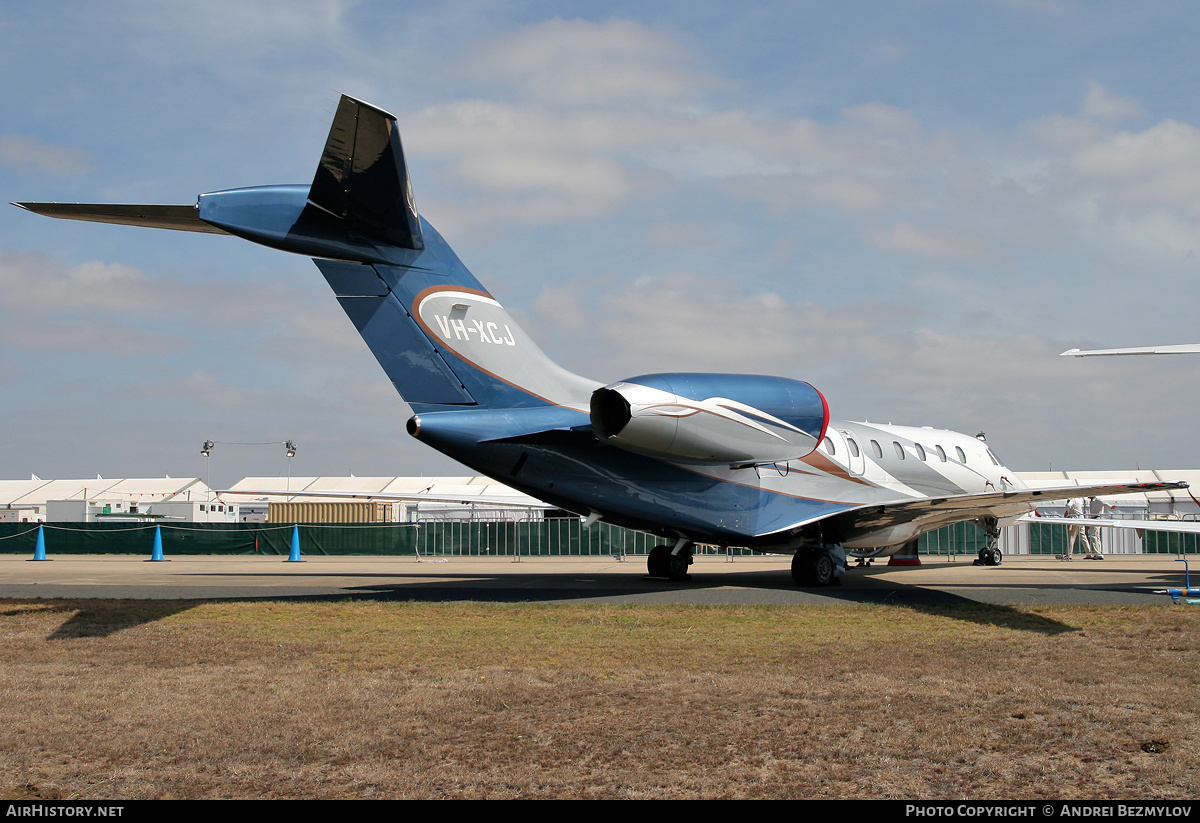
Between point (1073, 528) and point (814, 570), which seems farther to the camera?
point (1073, 528)

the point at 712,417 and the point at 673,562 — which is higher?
the point at 712,417

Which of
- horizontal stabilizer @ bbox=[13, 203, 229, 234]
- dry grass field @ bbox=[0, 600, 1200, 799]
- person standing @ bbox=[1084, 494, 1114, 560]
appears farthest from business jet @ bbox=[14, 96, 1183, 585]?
person standing @ bbox=[1084, 494, 1114, 560]

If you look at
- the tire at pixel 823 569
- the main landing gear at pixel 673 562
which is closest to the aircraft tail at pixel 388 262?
the main landing gear at pixel 673 562

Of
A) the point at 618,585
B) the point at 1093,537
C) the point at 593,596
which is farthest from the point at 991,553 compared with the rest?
the point at 593,596

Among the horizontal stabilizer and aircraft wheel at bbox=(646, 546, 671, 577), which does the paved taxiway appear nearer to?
aircraft wheel at bbox=(646, 546, 671, 577)

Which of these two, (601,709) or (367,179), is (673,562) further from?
(601,709)

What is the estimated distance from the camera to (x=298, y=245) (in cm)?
1187

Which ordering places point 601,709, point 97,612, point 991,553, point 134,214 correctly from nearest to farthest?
point 601,709
point 134,214
point 97,612
point 991,553

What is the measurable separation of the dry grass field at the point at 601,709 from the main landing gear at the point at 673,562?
747 centimetres

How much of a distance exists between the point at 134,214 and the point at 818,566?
12.3 m

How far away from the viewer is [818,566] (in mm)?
16812

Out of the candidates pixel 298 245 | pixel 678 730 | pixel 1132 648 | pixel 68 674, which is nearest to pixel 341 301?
pixel 298 245

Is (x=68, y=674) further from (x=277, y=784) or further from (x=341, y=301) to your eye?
(x=341, y=301)

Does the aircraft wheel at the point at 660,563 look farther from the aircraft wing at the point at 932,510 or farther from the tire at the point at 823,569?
the aircraft wing at the point at 932,510
